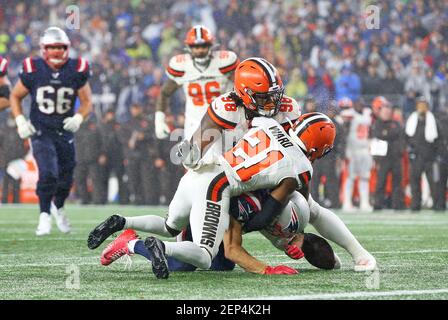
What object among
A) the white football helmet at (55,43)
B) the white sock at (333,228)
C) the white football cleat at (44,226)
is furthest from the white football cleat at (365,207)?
the white sock at (333,228)

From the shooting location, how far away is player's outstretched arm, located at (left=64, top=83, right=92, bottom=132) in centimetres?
955

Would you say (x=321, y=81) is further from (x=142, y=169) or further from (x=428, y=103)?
(x=142, y=169)

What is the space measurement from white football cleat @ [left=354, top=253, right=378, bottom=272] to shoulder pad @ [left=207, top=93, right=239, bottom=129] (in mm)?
1043

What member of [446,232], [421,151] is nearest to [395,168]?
[421,151]

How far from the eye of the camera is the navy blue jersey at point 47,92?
31.8 feet

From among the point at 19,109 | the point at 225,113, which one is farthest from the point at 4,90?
the point at 225,113

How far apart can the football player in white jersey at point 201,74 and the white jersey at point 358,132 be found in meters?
5.67

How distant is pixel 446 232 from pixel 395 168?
218 inches

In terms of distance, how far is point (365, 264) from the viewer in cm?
605

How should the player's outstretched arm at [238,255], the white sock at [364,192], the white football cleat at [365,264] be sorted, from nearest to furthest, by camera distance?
the player's outstretched arm at [238,255] < the white football cleat at [365,264] < the white sock at [364,192]

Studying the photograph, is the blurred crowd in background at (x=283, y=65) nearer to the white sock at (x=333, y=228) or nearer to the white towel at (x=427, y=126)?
the white towel at (x=427, y=126)

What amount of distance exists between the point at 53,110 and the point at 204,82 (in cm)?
140

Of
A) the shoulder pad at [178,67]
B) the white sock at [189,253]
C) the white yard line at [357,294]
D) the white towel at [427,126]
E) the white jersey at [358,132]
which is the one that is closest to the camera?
the white yard line at [357,294]

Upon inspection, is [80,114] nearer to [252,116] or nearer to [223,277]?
[252,116]
